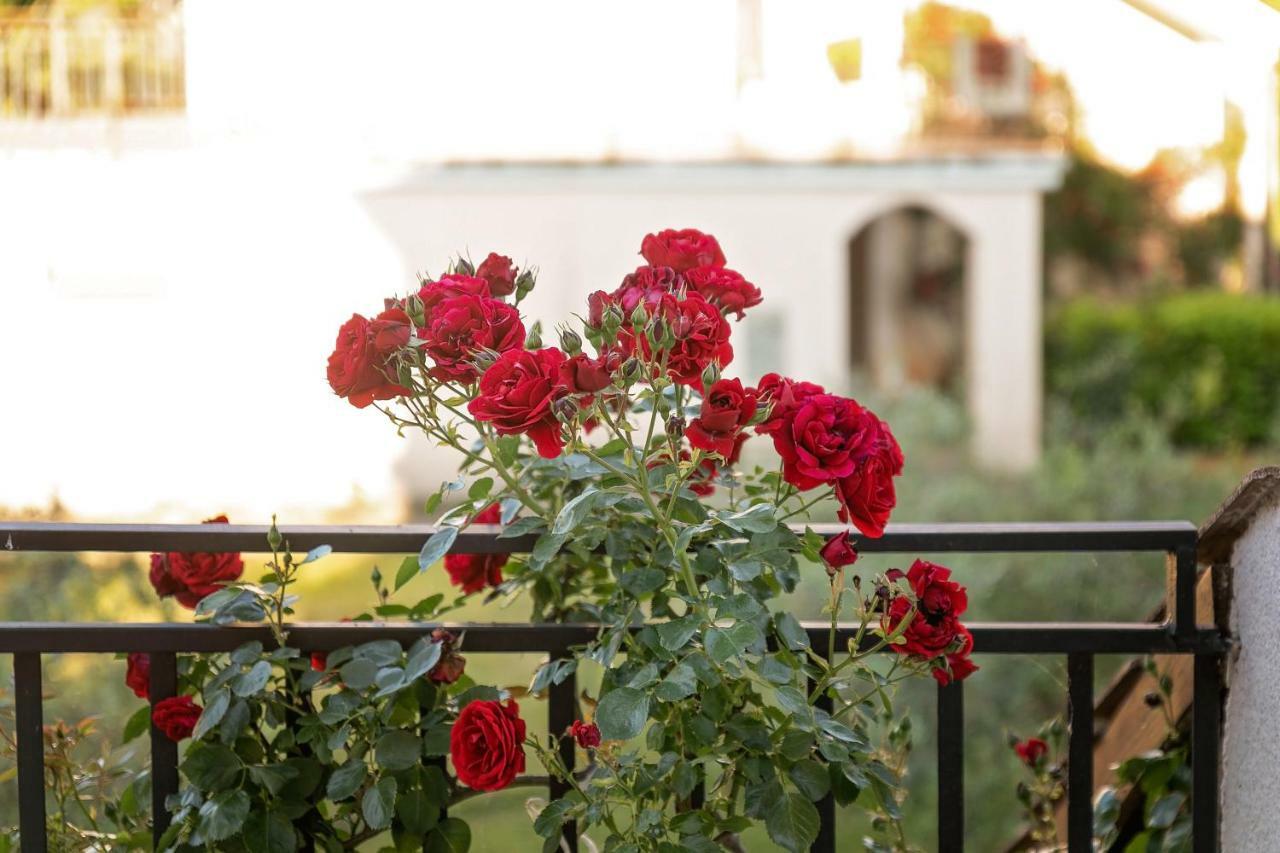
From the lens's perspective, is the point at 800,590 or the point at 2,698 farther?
the point at 800,590

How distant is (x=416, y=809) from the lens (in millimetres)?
1604

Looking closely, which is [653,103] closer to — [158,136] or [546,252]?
[546,252]

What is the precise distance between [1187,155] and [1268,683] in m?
13.4

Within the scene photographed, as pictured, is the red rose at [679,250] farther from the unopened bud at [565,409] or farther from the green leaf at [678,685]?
the green leaf at [678,685]

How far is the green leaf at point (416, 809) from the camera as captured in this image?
1.60 metres

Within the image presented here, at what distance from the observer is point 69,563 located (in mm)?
5730

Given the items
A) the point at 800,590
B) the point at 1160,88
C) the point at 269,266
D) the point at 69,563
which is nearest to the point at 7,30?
the point at 269,266

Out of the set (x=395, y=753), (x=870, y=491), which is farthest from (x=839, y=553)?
(x=395, y=753)

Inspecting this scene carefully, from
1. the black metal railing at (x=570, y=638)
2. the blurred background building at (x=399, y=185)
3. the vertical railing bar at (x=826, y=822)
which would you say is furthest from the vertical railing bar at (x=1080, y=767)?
the blurred background building at (x=399, y=185)

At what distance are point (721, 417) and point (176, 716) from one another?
0.72 metres

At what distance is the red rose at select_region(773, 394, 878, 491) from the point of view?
4.59ft

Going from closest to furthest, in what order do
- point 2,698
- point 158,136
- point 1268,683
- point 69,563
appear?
point 1268,683
point 2,698
point 69,563
point 158,136

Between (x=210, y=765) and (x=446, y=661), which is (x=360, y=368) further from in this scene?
(x=210, y=765)

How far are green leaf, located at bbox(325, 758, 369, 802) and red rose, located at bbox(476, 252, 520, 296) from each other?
21.0 inches
